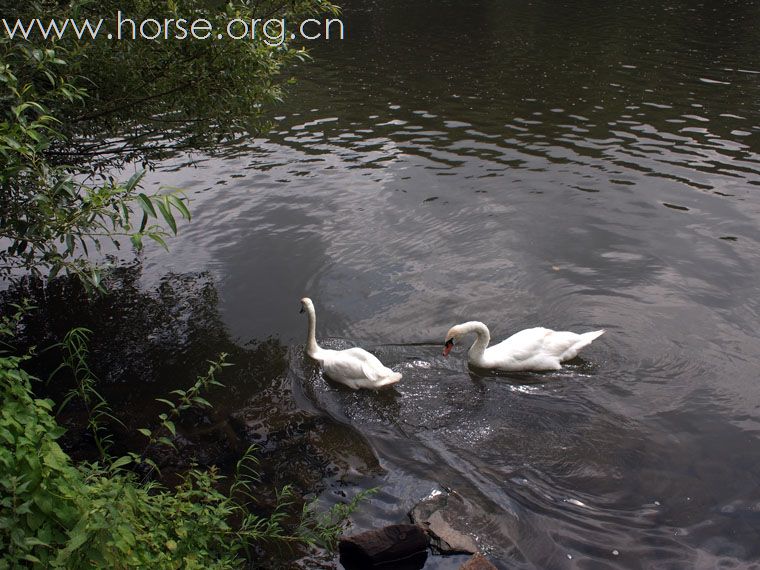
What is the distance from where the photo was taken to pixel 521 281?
1109 cm

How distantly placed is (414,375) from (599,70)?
53.6 feet

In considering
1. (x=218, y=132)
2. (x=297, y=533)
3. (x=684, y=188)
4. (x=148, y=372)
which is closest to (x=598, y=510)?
(x=297, y=533)

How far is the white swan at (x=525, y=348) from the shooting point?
→ 29.5 ft

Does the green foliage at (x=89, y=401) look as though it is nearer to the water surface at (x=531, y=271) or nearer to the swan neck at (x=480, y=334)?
the water surface at (x=531, y=271)

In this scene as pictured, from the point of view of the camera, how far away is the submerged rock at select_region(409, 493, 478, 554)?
20.1 feet

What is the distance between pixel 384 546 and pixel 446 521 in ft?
2.64

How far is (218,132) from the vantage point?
1005 cm

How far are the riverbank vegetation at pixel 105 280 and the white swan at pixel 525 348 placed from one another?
10.9ft

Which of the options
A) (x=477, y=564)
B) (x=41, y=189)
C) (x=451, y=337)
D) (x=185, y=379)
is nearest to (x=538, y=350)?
(x=451, y=337)

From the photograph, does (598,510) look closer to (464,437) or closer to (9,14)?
(464,437)

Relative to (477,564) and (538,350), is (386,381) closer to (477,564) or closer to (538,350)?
(538,350)

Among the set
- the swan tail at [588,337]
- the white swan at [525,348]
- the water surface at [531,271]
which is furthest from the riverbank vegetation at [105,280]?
the swan tail at [588,337]

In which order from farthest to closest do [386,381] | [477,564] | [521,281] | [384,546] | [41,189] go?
[521,281] → [386,381] → [41,189] → [384,546] → [477,564]

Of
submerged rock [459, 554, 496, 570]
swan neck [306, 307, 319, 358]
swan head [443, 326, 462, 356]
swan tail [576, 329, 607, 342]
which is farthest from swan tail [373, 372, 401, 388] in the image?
submerged rock [459, 554, 496, 570]
